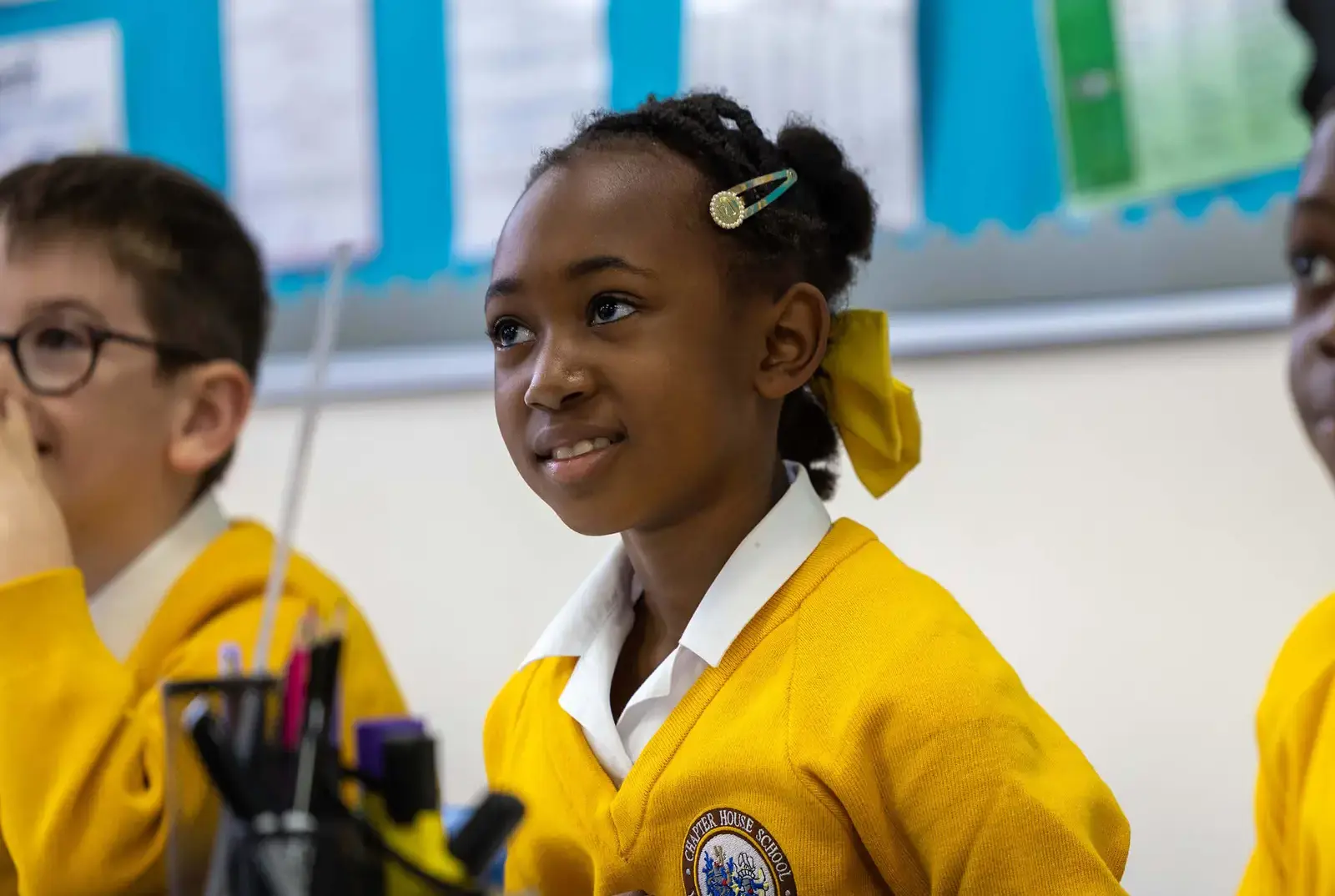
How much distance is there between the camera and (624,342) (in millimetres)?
755

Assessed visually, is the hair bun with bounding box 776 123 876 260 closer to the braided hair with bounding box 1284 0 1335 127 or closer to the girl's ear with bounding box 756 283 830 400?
the girl's ear with bounding box 756 283 830 400

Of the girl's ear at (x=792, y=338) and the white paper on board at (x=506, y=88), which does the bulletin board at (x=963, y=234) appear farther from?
the girl's ear at (x=792, y=338)

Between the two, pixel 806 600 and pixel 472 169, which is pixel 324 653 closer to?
pixel 806 600

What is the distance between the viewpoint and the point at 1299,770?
673 millimetres

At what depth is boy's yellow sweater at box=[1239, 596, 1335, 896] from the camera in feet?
2.07

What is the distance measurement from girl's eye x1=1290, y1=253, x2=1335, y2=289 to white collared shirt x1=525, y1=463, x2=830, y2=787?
0.33 meters

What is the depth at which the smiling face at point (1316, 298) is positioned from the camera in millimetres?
588

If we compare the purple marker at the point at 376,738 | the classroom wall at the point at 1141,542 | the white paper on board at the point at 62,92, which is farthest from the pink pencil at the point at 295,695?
the white paper on board at the point at 62,92

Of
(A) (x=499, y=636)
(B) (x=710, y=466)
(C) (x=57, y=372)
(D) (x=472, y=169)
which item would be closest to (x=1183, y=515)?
(B) (x=710, y=466)

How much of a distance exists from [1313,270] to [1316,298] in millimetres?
15

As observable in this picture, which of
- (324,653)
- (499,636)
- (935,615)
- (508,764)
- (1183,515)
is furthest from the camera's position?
(499,636)

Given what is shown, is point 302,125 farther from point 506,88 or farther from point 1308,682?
point 1308,682

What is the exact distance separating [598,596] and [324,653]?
1.34 ft

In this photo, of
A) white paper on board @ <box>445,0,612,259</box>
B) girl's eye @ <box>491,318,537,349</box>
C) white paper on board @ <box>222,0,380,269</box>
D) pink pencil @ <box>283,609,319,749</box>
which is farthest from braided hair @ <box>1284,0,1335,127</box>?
white paper on board @ <box>222,0,380,269</box>
